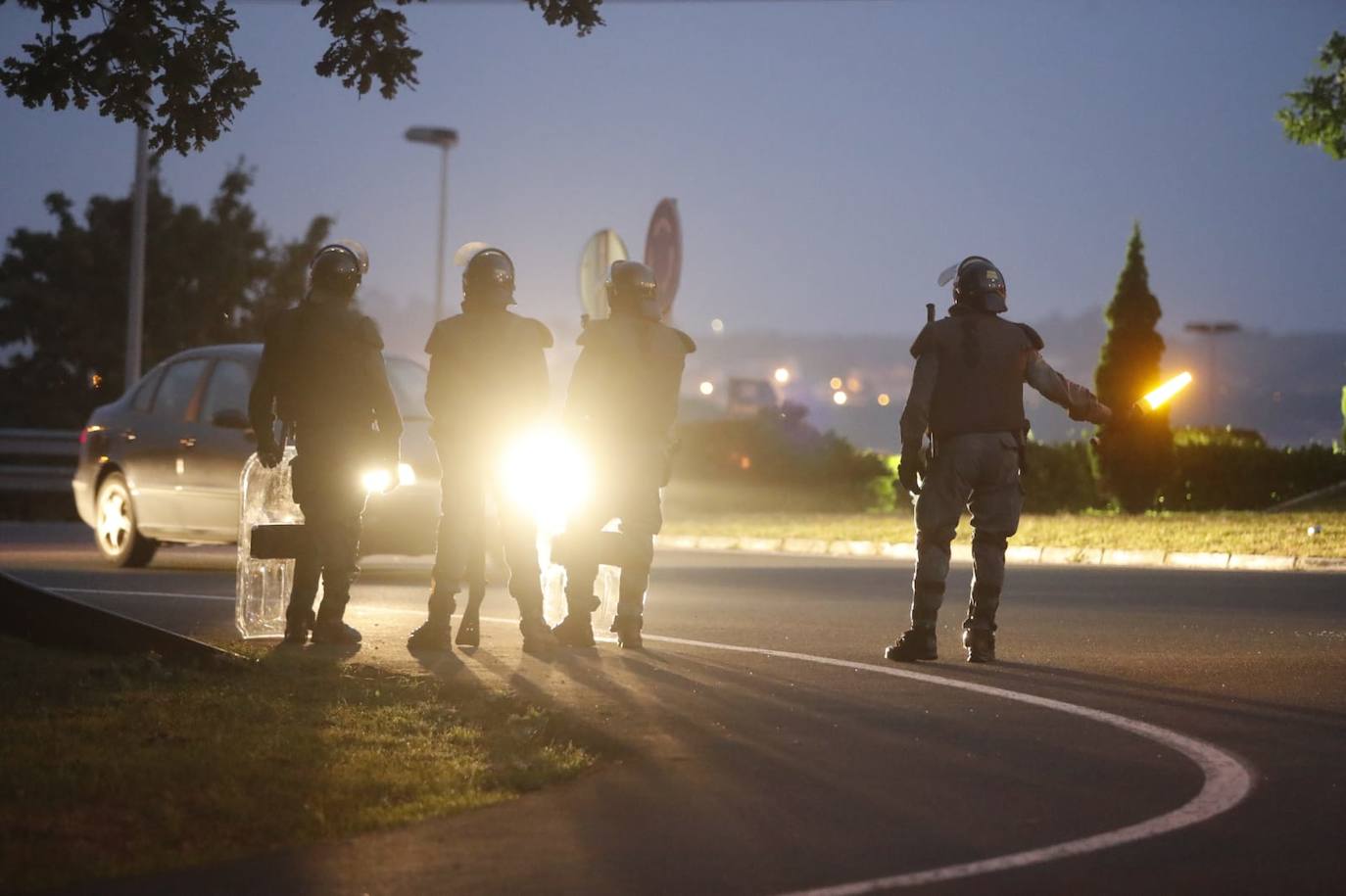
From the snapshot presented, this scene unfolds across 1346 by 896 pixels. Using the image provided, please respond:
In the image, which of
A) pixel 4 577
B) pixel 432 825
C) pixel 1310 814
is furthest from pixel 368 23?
pixel 1310 814

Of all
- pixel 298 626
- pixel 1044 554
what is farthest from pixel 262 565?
pixel 1044 554

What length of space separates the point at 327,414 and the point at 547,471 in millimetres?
1306

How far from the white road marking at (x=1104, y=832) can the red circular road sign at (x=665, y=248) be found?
788 cm

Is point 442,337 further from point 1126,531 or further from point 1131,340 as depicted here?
point 1131,340

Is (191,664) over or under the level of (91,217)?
under

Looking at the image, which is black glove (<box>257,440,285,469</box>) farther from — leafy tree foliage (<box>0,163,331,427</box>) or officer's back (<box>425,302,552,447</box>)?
Result: leafy tree foliage (<box>0,163,331,427</box>)

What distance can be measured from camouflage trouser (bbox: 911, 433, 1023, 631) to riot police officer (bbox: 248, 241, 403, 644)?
281 centimetres

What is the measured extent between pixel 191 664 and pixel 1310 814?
16.6 ft

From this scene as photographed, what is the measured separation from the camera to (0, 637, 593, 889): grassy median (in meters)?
6.07

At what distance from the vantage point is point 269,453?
37.3 ft

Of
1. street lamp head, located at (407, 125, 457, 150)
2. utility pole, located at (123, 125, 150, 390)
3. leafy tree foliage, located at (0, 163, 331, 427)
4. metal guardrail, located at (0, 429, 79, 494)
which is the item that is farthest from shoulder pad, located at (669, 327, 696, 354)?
leafy tree foliage, located at (0, 163, 331, 427)

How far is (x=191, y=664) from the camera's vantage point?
9641 mm

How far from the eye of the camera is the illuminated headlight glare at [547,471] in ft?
37.9

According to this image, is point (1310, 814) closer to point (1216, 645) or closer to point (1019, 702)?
point (1019, 702)
